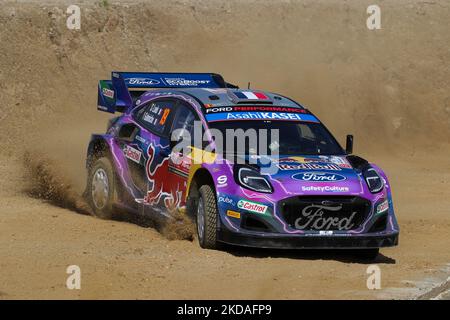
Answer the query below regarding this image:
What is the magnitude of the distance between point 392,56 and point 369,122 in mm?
2845

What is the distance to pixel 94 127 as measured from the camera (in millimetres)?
18625

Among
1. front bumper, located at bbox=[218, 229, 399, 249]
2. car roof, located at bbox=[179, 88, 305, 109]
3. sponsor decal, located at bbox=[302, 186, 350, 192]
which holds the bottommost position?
front bumper, located at bbox=[218, 229, 399, 249]

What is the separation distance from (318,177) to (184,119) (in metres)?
1.99

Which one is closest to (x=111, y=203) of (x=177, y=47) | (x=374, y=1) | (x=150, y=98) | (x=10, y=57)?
(x=150, y=98)

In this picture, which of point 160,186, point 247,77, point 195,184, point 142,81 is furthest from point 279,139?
point 247,77

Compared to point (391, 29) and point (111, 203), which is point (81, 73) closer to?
point (391, 29)

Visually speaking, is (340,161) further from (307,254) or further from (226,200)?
(226,200)

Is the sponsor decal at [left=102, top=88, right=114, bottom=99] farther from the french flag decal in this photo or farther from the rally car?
the french flag decal

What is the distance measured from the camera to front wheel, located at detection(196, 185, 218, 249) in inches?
398

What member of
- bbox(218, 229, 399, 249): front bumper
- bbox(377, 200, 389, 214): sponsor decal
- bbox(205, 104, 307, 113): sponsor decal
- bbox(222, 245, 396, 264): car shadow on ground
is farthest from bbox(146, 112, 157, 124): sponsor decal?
bbox(377, 200, 389, 214): sponsor decal

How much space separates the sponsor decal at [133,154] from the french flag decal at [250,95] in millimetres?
1297

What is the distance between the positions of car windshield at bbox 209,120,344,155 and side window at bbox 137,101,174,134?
835mm

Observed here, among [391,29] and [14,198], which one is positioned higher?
[391,29]

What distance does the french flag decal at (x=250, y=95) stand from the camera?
11516 mm
